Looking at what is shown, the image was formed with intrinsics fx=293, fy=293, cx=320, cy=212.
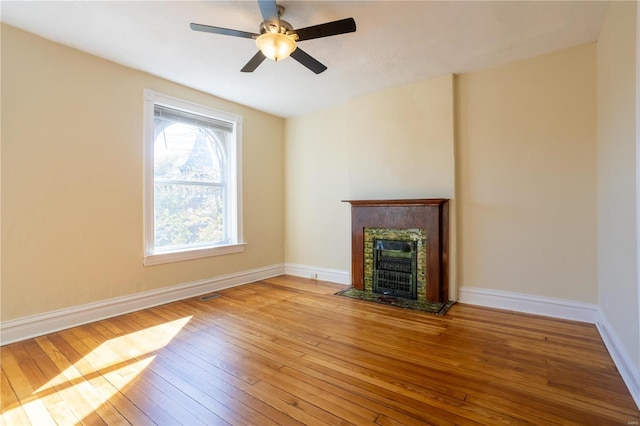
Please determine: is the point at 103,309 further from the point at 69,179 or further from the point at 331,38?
the point at 331,38

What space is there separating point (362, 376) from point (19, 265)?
2.96 m

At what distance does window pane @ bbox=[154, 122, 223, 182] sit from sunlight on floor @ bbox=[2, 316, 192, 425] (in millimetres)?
1871

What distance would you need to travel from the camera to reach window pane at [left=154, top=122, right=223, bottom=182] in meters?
3.54

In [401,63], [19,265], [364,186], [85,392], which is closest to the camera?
[85,392]

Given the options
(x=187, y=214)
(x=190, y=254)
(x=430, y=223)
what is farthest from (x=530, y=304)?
(x=187, y=214)

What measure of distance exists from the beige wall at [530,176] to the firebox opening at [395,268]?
536mm

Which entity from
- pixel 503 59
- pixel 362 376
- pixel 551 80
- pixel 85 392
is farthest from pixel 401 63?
pixel 85 392

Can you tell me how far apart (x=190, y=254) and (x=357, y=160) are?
2.55 meters

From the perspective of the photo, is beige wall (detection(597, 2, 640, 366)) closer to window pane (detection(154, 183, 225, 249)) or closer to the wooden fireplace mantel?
the wooden fireplace mantel

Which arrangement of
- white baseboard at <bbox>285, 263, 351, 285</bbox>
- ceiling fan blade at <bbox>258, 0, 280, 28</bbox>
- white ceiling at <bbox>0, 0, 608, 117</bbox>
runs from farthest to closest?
1. white baseboard at <bbox>285, 263, 351, 285</bbox>
2. white ceiling at <bbox>0, 0, 608, 117</bbox>
3. ceiling fan blade at <bbox>258, 0, 280, 28</bbox>

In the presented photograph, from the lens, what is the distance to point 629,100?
6.05ft

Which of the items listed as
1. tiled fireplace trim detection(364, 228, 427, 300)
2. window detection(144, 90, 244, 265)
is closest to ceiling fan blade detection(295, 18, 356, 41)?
window detection(144, 90, 244, 265)

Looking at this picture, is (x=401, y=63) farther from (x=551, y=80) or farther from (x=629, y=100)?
(x=629, y=100)

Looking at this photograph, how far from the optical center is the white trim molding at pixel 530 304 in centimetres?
278
